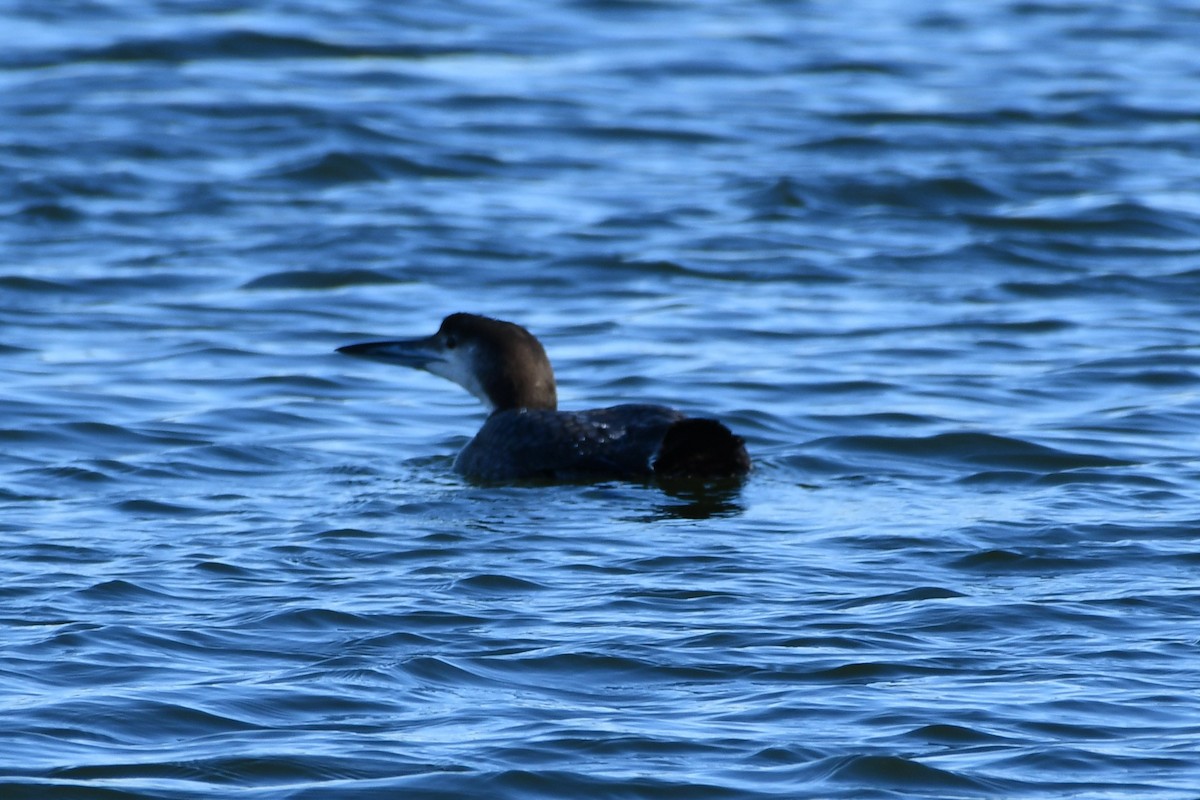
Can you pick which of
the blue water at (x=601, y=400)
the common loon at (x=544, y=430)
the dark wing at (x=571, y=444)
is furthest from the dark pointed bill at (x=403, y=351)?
the dark wing at (x=571, y=444)

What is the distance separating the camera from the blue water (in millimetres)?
5059

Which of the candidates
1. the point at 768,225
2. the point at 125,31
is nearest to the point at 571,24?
the point at 125,31

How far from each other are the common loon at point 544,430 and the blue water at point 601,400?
15 centimetres

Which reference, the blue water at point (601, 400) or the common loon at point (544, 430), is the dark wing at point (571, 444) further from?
the blue water at point (601, 400)

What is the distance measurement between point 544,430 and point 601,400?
1.58 metres

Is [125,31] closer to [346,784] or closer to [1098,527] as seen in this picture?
[1098,527]

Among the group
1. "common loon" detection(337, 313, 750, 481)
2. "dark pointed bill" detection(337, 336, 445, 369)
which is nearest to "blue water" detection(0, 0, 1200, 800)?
"common loon" detection(337, 313, 750, 481)

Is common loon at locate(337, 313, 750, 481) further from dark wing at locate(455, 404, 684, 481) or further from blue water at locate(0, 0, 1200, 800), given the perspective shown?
blue water at locate(0, 0, 1200, 800)

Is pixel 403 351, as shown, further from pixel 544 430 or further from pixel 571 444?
pixel 571 444

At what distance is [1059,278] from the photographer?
12.2m

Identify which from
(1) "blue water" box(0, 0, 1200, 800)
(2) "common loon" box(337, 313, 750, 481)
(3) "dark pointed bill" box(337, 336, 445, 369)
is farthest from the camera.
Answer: (3) "dark pointed bill" box(337, 336, 445, 369)

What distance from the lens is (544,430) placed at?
8.11m

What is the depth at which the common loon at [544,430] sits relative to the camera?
7.73m

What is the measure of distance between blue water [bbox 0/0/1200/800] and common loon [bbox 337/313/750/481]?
0.15m
